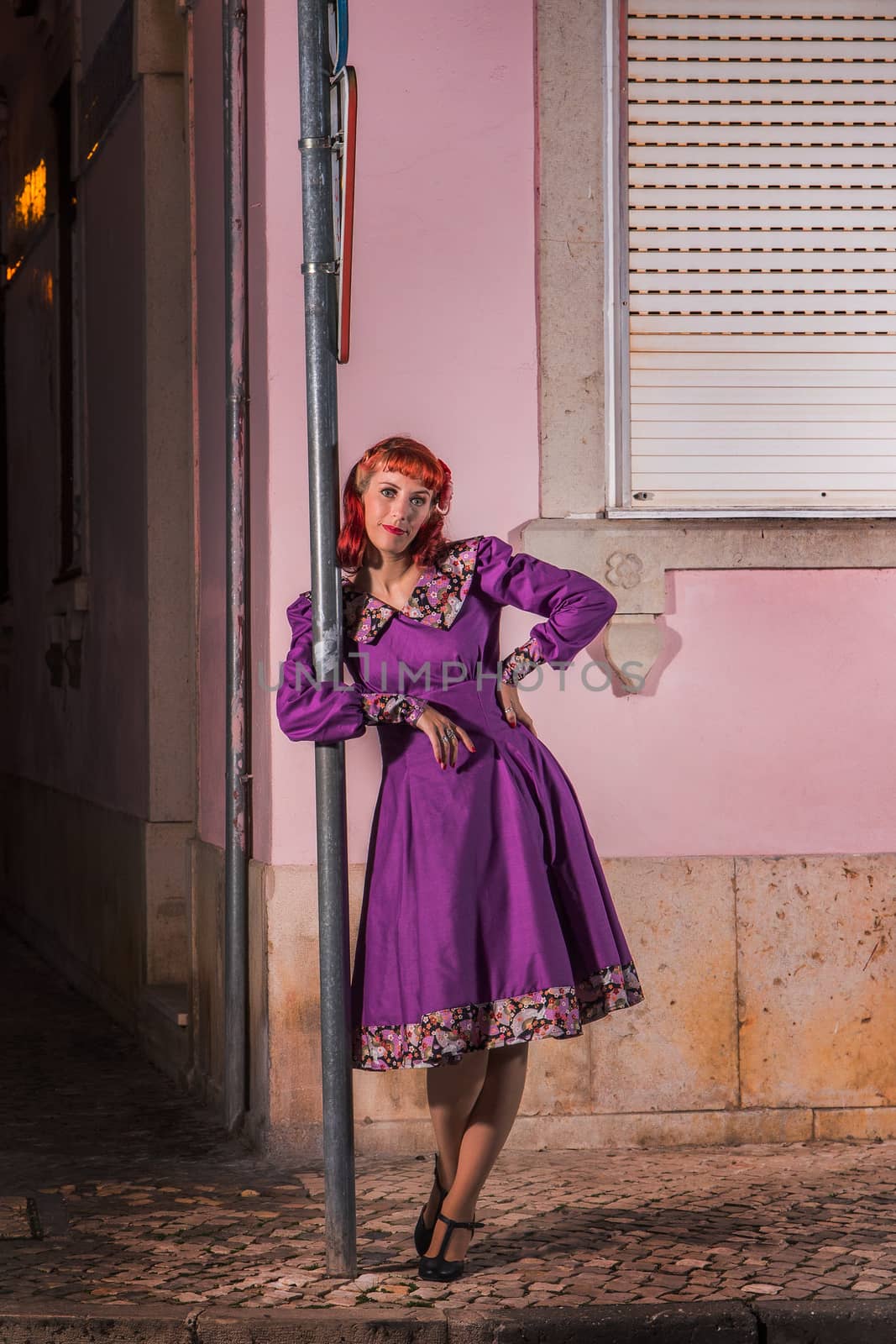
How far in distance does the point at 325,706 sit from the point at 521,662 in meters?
0.55

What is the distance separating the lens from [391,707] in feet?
15.3

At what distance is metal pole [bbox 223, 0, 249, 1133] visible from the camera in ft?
21.3

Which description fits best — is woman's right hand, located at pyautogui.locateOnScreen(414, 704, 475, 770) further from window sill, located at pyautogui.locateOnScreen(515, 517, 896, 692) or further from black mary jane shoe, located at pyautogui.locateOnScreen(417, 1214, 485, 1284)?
window sill, located at pyautogui.locateOnScreen(515, 517, 896, 692)

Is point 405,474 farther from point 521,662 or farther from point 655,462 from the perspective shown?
point 655,462

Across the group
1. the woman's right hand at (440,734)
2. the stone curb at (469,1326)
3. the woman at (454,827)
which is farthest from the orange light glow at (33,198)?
the stone curb at (469,1326)

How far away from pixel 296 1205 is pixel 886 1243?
1692 millimetres

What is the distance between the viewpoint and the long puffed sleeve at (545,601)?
475 centimetres

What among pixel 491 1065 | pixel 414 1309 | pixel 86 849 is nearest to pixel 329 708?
pixel 491 1065

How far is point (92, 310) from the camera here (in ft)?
33.7

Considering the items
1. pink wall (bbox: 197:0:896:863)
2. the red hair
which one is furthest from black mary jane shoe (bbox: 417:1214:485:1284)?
pink wall (bbox: 197:0:896:863)

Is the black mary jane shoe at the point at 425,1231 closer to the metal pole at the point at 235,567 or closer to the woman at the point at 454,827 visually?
the woman at the point at 454,827

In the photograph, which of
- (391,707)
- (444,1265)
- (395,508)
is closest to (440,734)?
(391,707)

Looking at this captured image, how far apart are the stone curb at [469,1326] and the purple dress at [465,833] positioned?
0.61 m

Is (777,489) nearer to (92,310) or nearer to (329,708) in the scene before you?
(329,708)
